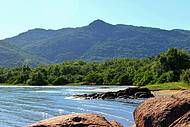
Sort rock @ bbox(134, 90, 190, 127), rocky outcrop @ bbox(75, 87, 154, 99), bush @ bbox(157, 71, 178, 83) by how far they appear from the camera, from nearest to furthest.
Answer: rock @ bbox(134, 90, 190, 127)
rocky outcrop @ bbox(75, 87, 154, 99)
bush @ bbox(157, 71, 178, 83)

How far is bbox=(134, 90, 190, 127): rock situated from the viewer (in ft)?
59.1

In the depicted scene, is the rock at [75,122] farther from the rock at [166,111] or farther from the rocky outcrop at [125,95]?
the rocky outcrop at [125,95]

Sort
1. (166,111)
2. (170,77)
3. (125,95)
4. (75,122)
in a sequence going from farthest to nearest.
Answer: (170,77), (125,95), (75,122), (166,111)

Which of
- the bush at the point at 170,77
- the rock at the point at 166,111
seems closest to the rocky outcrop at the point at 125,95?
the bush at the point at 170,77

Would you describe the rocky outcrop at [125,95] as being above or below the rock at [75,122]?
below

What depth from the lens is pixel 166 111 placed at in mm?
18297

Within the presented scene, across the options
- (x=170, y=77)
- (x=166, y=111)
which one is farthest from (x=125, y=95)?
(x=166, y=111)

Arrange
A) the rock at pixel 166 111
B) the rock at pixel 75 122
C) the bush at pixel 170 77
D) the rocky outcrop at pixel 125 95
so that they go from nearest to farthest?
the rock at pixel 166 111 → the rock at pixel 75 122 → the rocky outcrop at pixel 125 95 → the bush at pixel 170 77

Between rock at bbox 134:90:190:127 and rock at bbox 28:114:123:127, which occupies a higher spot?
rock at bbox 134:90:190:127

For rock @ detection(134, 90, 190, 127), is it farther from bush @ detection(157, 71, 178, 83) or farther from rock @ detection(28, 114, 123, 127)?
bush @ detection(157, 71, 178, 83)

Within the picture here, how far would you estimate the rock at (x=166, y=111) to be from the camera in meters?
18.0

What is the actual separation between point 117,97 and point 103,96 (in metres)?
3.90

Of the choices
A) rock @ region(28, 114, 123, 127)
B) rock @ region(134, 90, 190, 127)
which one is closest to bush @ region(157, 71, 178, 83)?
rock @ region(28, 114, 123, 127)

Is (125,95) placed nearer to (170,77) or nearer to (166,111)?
(170,77)
